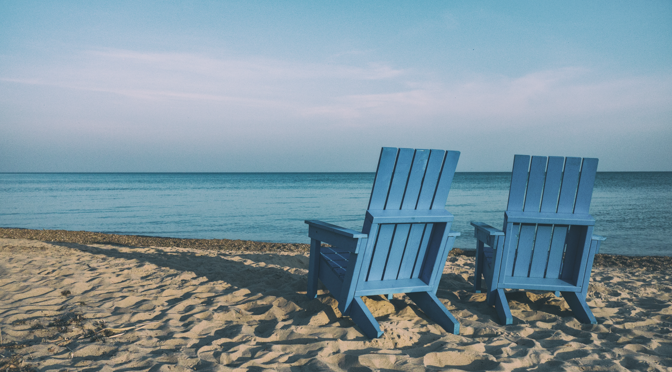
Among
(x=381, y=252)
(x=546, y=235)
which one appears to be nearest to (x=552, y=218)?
(x=546, y=235)

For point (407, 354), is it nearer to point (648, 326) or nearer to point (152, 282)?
point (648, 326)

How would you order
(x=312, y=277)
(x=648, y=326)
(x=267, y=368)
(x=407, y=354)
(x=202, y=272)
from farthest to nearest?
1. (x=202, y=272)
2. (x=312, y=277)
3. (x=648, y=326)
4. (x=407, y=354)
5. (x=267, y=368)

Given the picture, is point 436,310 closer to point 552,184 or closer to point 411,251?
point 411,251

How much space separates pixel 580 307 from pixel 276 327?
2.30 m

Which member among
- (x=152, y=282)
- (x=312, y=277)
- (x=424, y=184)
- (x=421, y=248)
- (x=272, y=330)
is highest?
(x=424, y=184)

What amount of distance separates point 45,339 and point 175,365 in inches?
37.5

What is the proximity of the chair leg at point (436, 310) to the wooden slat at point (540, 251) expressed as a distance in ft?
3.13

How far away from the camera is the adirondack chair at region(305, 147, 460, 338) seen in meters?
2.42

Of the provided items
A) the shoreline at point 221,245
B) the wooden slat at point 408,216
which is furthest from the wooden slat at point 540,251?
the shoreline at point 221,245

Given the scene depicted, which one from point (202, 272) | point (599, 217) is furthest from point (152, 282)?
point (599, 217)

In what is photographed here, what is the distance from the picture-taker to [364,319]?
2.42 metres

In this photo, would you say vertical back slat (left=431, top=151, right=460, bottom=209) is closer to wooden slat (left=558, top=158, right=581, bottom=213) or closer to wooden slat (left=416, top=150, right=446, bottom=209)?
wooden slat (left=416, top=150, right=446, bottom=209)

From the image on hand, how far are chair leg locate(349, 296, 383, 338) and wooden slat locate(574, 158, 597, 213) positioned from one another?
1.82m

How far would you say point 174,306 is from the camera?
9.71 ft
